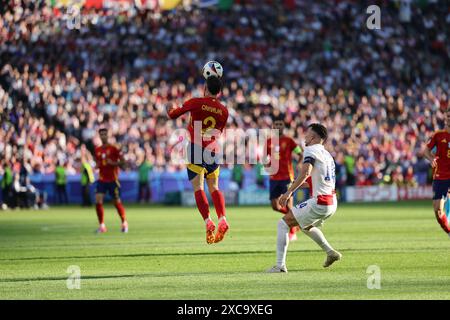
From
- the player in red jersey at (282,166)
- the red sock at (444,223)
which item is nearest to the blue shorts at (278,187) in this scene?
the player in red jersey at (282,166)

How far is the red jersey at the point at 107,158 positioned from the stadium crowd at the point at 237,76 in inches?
736

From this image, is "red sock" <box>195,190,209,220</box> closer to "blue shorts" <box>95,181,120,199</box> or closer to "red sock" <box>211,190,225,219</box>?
"red sock" <box>211,190,225,219</box>

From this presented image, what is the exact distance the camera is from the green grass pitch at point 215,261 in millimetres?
14305

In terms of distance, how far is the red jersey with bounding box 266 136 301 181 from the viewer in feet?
83.5

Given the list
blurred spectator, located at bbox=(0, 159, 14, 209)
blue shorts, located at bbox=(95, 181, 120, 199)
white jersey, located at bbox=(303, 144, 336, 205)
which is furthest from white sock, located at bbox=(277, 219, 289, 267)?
blurred spectator, located at bbox=(0, 159, 14, 209)

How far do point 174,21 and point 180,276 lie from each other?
1693 inches

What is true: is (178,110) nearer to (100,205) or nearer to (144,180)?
(100,205)

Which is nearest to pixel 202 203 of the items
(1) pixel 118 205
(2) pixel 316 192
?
(2) pixel 316 192

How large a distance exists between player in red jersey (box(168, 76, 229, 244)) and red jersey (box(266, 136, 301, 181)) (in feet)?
21.6

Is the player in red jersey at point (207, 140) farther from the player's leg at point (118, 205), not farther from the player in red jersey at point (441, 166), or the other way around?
the player's leg at point (118, 205)

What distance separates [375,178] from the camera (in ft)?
172

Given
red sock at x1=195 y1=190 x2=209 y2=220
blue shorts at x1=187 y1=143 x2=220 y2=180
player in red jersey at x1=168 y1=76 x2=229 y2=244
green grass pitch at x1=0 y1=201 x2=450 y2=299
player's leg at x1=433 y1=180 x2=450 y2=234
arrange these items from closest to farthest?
green grass pitch at x1=0 y1=201 x2=450 y2=299 → player in red jersey at x1=168 y1=76 x2=229 y2=244 → blue shorts at x1=187 y1=143 x2=220 y2=180 → red sock at x1=195 y1=190 x2=209 y2=220 → player's leg at x1=433 y1=180 x2=450 y2=234

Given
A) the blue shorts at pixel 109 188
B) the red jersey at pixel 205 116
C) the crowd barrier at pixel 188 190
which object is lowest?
the crowd barrier at pixel 188 190

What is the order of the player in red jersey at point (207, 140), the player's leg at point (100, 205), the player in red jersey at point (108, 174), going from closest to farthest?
1. the player in red jersey at point (207, 140)
2. the player's leg at point (100, 205)
3. the player in red jersey at point (108, 174)
